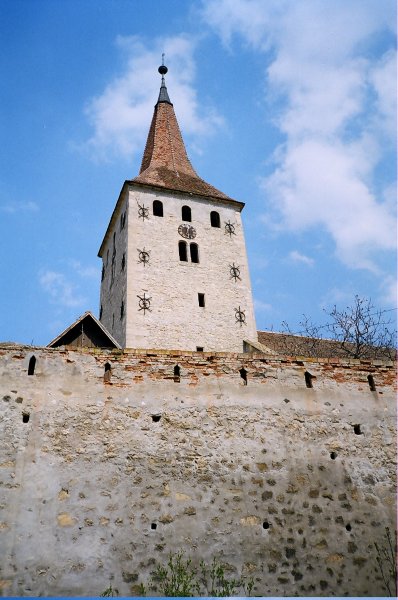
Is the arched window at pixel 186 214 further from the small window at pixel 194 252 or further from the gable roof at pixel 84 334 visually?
the gable roof at pixel 84 334

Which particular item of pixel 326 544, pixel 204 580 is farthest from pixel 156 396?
pixel 326 544

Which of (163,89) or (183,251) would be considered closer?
(183,251)

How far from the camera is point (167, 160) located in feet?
94.3

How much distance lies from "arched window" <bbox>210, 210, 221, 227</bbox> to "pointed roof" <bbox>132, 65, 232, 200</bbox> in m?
0.89

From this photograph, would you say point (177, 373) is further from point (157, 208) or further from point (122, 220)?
point (122, 220)

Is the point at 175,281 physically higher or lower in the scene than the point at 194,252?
lower

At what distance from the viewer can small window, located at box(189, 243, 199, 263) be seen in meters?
24.1

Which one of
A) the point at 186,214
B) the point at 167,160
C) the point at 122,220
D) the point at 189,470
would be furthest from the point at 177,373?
the point at 167,160

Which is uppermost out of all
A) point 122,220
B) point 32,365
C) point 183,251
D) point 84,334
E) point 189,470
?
point 122,220

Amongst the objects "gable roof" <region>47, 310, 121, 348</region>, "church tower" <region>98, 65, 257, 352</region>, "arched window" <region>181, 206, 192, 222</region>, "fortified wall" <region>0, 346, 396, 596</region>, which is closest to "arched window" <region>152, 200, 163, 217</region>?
"church tower" <region>98, 65, 257, 352</region>

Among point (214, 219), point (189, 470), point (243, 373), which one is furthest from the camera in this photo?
point (214, 219)

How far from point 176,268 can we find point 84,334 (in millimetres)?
9451

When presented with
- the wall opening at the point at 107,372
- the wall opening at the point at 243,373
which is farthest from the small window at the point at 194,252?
the wall opening at the point at 107,372

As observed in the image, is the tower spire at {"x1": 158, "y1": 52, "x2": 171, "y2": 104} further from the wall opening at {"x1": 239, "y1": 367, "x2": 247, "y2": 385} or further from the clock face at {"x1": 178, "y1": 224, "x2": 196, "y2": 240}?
the wall opening at {"x1": 239, "y1": 367, "x2": 247, "y2": 385}
